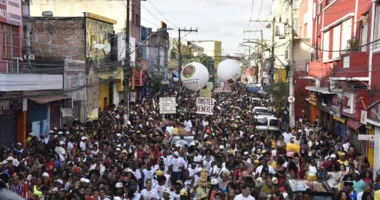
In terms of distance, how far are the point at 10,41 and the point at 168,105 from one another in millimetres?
8312

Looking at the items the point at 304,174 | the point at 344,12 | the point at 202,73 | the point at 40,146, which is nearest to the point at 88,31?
the point at 202,73

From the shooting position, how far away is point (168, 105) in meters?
29.7

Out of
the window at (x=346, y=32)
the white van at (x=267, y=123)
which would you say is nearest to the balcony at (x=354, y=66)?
the window at (x=346, y=32)

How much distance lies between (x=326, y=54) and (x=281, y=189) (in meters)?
24.0

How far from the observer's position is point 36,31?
117ft

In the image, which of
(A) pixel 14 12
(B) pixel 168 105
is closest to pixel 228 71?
(B) pixel 168 105

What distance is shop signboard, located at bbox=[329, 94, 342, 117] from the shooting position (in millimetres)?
26688

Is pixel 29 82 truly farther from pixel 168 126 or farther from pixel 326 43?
pixel 326 43

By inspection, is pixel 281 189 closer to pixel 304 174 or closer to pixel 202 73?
pixel 304 174

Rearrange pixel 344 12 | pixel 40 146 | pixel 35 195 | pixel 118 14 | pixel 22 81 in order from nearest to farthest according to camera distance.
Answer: pixel 35 195
pixel 40 146
pixel 22 81
pixel 344 12
pixel 118 14

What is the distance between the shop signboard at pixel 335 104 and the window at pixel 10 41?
13.5m

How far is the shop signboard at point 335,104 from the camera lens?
87.6ft

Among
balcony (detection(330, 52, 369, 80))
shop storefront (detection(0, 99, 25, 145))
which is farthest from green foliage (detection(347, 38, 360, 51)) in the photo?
shop storefront (detection(0, 99, 25, 145))

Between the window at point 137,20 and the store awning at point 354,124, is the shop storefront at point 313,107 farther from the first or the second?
the window at point 137,20
